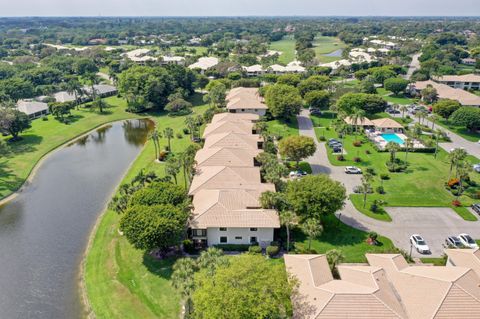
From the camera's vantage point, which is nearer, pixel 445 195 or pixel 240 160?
pixel 445 195

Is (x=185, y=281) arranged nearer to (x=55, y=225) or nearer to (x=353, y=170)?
(x=55, y=225)

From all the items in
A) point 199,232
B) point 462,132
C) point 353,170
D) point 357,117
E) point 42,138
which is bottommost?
point 353,170

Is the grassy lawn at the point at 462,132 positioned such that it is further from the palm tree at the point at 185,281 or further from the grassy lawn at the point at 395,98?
the palm tree at the point at 185,281

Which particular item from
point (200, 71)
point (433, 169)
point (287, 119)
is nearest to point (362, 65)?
point (200, 71)

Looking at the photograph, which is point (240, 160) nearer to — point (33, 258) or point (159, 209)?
point (159, 209)

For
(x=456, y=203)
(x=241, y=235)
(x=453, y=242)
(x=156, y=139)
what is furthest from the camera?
(x=156, y=139)

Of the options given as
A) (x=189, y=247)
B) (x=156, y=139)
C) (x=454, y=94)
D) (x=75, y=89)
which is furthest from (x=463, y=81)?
(x=75, y=89)
